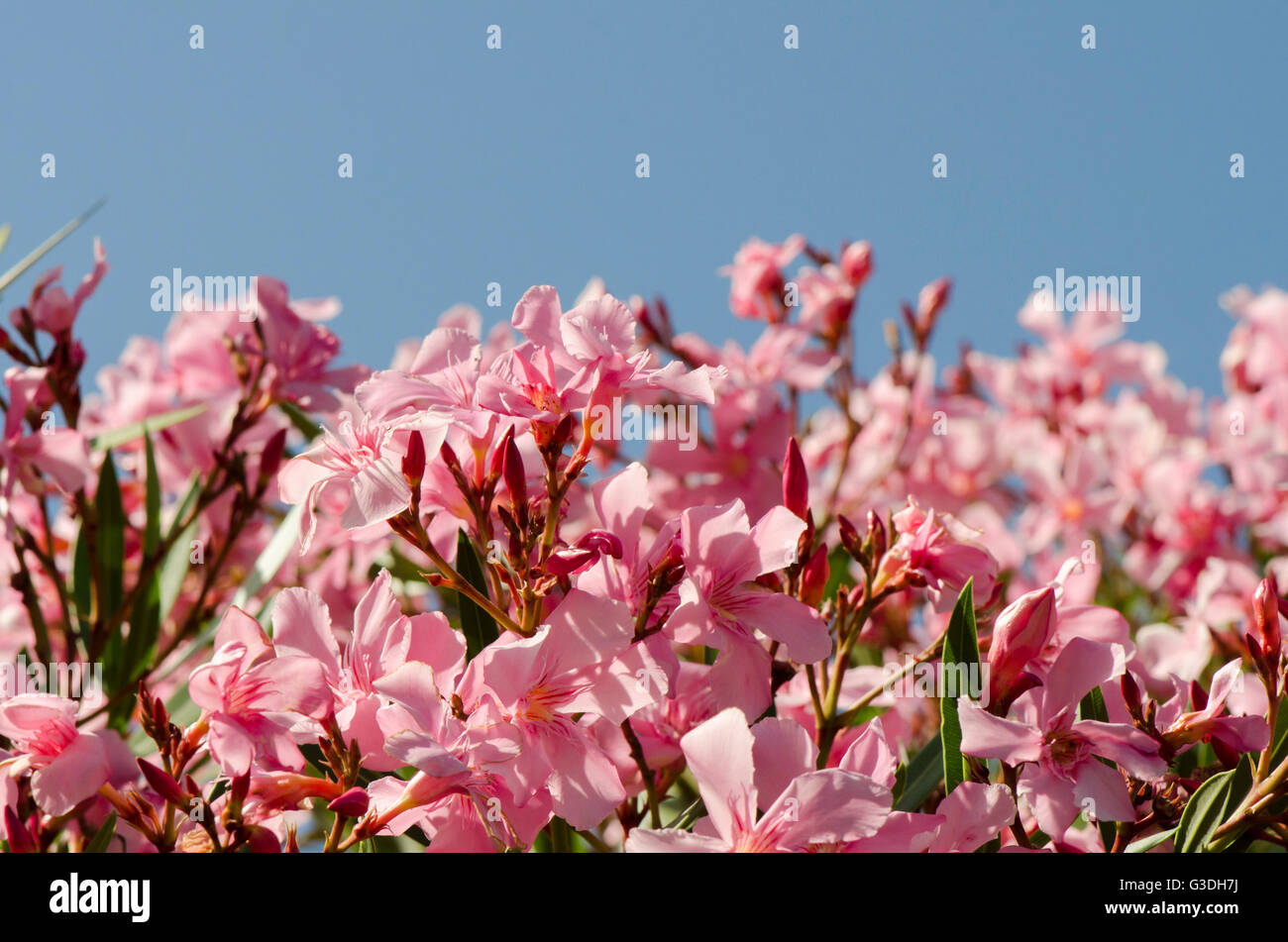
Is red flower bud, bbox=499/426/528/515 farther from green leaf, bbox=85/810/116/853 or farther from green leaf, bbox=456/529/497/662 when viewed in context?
green leaf, bbox=85/810/116/853

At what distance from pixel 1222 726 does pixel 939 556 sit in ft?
0.93

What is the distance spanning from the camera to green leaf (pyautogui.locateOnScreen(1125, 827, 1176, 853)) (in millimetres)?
911

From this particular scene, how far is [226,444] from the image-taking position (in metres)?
1.75

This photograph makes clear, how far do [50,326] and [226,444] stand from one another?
0.30 m

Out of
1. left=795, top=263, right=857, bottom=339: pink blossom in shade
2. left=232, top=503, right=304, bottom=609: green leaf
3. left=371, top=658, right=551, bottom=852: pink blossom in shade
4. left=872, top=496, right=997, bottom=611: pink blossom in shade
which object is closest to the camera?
left=371, top=658, right=551, bottom=852: pink blossom in shade

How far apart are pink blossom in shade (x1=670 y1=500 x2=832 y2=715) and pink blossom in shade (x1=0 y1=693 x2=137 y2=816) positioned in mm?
512

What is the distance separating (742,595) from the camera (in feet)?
3.06

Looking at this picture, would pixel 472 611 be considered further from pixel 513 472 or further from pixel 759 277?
pixel 759 277

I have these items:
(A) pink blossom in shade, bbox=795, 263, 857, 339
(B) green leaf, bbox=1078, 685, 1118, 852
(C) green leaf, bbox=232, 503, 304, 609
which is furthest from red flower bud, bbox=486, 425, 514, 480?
(A) pink blossom in shade, bbox=795, 263, 857, 339

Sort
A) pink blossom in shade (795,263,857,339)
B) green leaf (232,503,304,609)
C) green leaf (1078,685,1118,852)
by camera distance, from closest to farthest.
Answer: green leaf (1078,685,1118,852)
green leaf (232,503,304,609)
pink blossom in shade (795,263,857,339)

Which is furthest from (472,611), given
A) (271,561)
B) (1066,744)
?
(271,561)
